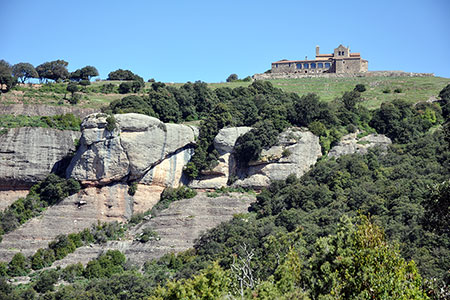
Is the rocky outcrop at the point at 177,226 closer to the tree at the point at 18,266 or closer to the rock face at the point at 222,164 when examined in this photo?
the rock face at the point at 222,164

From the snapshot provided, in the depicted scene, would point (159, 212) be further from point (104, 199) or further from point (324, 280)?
point (324, 280)

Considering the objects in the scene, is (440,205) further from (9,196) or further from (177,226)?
(9,196)

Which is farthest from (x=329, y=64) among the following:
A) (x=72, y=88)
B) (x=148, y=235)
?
(x=148, y=235)

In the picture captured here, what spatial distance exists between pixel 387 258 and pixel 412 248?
792 inches

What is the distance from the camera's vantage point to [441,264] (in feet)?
152

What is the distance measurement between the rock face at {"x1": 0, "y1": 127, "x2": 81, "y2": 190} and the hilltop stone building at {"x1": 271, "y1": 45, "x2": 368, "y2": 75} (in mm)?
43158

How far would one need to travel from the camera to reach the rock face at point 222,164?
69.8 metres

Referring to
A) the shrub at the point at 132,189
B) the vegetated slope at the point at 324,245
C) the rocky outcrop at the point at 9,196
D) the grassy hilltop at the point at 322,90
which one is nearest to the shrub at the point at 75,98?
the grassy hilltop at the point at 322,90

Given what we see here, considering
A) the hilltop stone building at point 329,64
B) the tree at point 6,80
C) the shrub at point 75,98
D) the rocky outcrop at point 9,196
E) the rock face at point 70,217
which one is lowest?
the rock face at point 70,217

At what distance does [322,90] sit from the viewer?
92.2 metres

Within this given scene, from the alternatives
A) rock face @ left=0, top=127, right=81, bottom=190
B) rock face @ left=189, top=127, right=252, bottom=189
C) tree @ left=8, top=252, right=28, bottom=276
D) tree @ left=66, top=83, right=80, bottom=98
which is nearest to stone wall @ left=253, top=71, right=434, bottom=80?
tree @ left=66, top=83, right=80, bottom=98

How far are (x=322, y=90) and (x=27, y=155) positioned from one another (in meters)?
40.0

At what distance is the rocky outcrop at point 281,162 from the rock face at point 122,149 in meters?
7.61

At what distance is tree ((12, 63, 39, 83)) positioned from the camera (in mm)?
87438
